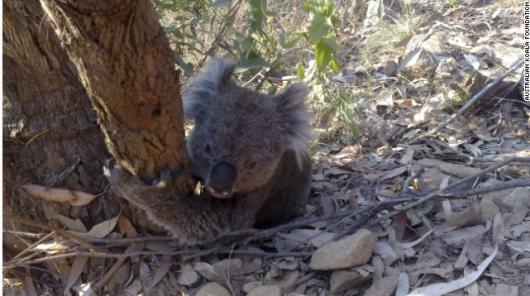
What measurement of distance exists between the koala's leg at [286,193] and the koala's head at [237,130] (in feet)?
0.71

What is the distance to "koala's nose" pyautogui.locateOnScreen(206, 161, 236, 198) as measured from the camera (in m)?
2.62

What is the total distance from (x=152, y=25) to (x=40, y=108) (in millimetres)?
993

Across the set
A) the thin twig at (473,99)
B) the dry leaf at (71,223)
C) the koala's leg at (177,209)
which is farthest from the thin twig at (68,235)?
the thin twig at (473,99)

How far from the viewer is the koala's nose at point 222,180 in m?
2.62

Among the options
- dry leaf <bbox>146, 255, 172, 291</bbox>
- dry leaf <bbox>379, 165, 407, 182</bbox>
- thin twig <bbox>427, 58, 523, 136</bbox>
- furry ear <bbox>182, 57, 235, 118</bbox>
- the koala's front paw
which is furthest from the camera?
thin twig <bbox>427, 58, 523, 136</bbox>

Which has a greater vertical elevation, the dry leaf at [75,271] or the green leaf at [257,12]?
the green leaf at [257,12]

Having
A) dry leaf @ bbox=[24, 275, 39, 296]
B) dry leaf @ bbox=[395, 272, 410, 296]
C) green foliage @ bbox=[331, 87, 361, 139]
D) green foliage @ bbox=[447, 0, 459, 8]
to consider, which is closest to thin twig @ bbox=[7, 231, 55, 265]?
dry leaf @ bbox=[24, 275, 39, 296]

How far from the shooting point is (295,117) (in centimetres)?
311

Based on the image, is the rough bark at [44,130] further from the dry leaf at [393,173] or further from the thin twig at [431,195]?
the dry leaf at [393,173]

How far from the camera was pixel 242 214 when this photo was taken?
2.98m

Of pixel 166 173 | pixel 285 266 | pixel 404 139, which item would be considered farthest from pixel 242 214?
pixel 404 139

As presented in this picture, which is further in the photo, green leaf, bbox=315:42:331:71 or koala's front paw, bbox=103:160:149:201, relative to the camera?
green leaf, bbox=315:42:331:71

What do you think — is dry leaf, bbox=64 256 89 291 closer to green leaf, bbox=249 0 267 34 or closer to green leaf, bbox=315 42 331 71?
green leaf, bbox=249 0 267 34

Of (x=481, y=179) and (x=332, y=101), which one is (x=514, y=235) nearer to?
(x=481, y=179)
